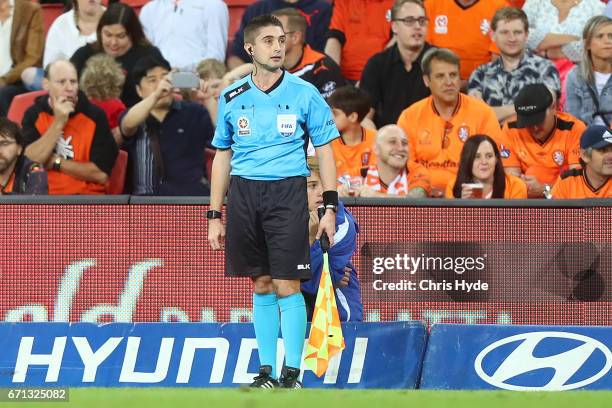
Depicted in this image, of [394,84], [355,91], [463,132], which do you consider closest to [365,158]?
[355,91]

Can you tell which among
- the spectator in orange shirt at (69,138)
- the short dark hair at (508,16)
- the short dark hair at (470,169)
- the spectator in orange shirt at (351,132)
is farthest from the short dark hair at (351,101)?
the spectator in orange shirt at (69,138)

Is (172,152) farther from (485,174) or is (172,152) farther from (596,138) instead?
(596,138)

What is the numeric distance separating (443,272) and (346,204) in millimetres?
872

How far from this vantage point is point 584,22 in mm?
12844

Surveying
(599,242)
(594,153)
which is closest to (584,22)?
(594,153)

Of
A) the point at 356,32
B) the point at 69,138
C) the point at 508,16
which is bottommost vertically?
the point at 69,138

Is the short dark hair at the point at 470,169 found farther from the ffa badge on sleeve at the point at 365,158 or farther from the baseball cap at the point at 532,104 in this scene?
the ffa badge on sleeve at the point at 365,158

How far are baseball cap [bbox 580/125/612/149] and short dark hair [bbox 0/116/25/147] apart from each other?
480cm

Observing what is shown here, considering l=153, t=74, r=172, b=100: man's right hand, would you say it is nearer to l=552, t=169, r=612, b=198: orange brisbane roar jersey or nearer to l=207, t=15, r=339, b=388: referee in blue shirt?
l=552, t=169, r=612, b=198: orange brisbane roar jersey

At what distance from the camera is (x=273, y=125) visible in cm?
764

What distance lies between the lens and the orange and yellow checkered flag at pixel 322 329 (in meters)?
7.80

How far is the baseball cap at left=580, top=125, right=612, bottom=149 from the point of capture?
10.3m

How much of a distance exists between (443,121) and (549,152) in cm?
97

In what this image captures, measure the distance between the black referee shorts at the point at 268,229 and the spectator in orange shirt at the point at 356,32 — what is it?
5643 mm
